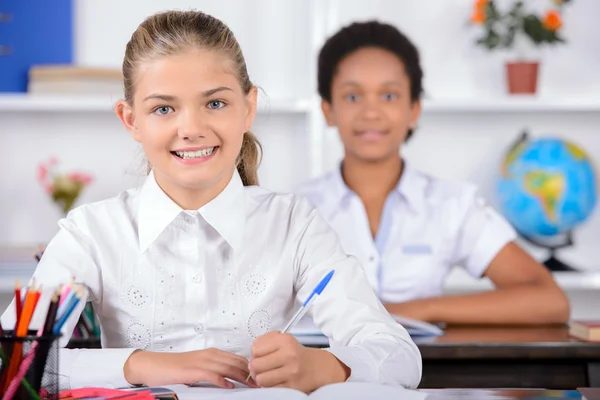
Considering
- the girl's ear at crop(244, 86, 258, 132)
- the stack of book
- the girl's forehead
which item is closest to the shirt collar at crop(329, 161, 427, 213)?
the stack of book

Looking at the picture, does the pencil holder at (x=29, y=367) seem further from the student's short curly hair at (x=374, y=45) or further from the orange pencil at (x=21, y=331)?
the student's short curly hair at (x=374, y=45)

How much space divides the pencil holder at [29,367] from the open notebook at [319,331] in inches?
33.3

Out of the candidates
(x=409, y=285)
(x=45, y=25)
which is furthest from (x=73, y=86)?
(x=409, y=285)

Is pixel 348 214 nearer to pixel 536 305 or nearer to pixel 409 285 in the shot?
pixel 409 285

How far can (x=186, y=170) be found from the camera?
1403 millimetres

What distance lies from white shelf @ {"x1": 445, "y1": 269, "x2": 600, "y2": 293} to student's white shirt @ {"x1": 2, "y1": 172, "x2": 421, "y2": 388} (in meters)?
1.74

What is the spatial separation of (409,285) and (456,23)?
3.87 feet

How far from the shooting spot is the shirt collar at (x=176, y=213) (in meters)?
1.45

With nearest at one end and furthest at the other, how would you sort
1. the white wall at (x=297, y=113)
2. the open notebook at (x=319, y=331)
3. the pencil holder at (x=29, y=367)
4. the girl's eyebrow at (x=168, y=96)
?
the pencil holder at (x=29, y=367) → the girl's eyebrow at (x=168, y=96) → the open notebook at (x=319, y=331) → the white wall at (x=297, y=113)

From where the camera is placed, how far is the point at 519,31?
325 cm

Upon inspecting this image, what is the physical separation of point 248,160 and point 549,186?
168 centimetres

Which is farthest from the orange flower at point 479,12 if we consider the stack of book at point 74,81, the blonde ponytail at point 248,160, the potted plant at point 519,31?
the blonde ponytail at point 248,160

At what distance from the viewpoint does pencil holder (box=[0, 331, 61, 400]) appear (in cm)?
94

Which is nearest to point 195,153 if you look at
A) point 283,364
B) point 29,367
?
point 283,364
